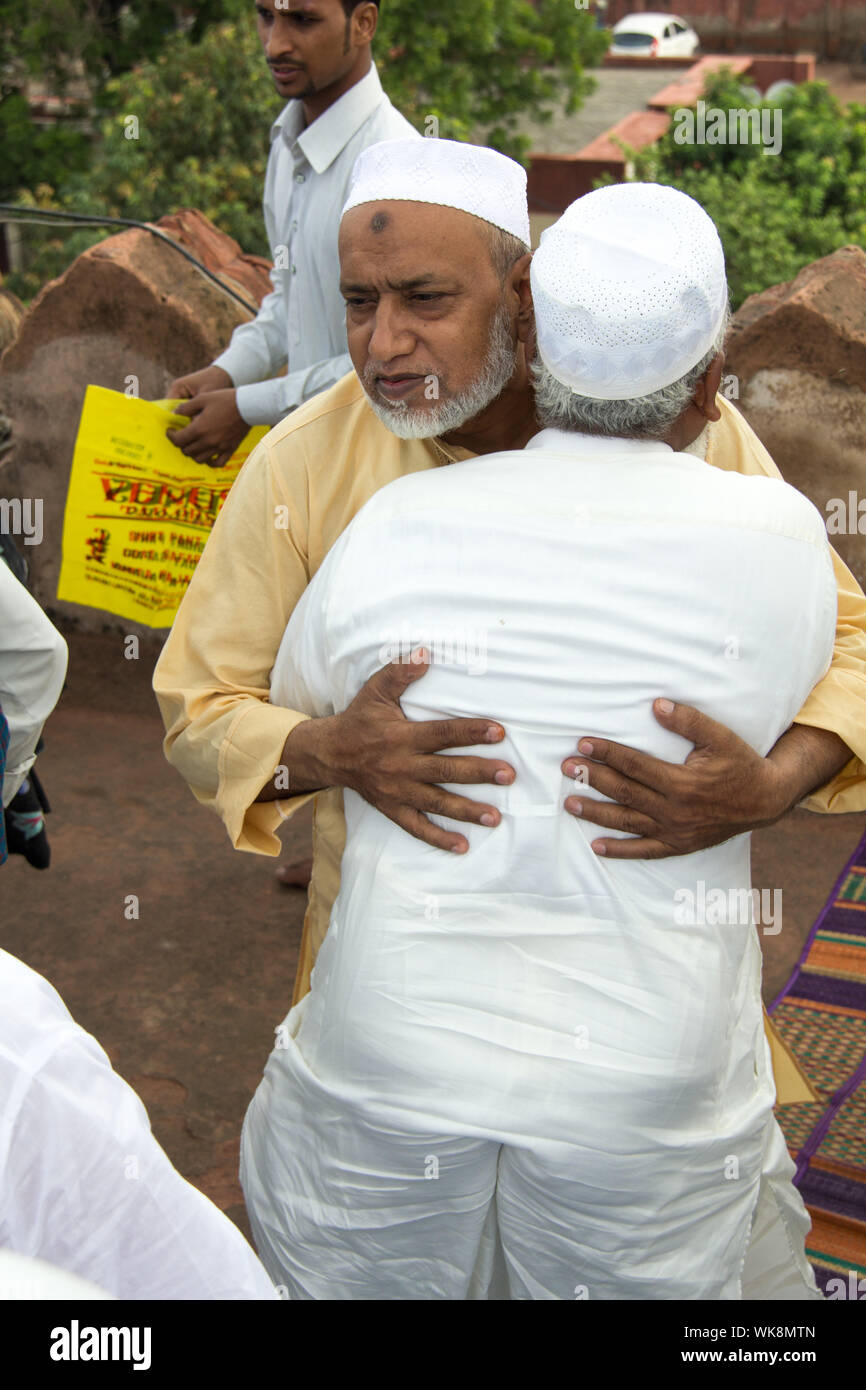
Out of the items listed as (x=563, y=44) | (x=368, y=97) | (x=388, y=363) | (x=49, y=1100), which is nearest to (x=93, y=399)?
(x=368, y=97)

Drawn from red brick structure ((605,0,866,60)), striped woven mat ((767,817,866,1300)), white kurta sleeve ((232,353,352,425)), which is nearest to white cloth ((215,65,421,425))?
white kurta sleeve ((232,353,352,425))

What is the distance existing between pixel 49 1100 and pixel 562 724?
686 mm

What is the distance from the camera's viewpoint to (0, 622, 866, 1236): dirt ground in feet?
10.4

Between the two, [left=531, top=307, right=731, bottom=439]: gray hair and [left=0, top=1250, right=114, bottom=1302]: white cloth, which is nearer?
[left=0, top=1250, right=114, bottom=1302]: white cloth

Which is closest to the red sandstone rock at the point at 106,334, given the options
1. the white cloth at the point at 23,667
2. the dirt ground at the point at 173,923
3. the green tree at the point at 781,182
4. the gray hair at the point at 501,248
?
the dirt ground at the point at 173,923

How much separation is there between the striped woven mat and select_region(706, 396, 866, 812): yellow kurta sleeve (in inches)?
44.2

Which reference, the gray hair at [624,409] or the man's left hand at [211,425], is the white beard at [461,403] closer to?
the gray hair at [624,409]

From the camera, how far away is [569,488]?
155cm

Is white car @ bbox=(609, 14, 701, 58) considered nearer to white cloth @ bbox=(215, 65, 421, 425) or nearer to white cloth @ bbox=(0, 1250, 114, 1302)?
white cloth @ bbox=(215, 65, 421, 425)

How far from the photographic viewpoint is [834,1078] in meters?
3.15

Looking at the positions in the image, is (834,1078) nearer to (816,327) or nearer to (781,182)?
(816,327)

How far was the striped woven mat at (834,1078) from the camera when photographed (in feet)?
8.87

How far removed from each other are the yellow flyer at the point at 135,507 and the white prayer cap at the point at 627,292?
7.87ft

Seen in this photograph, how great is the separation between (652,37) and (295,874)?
2376 cm
